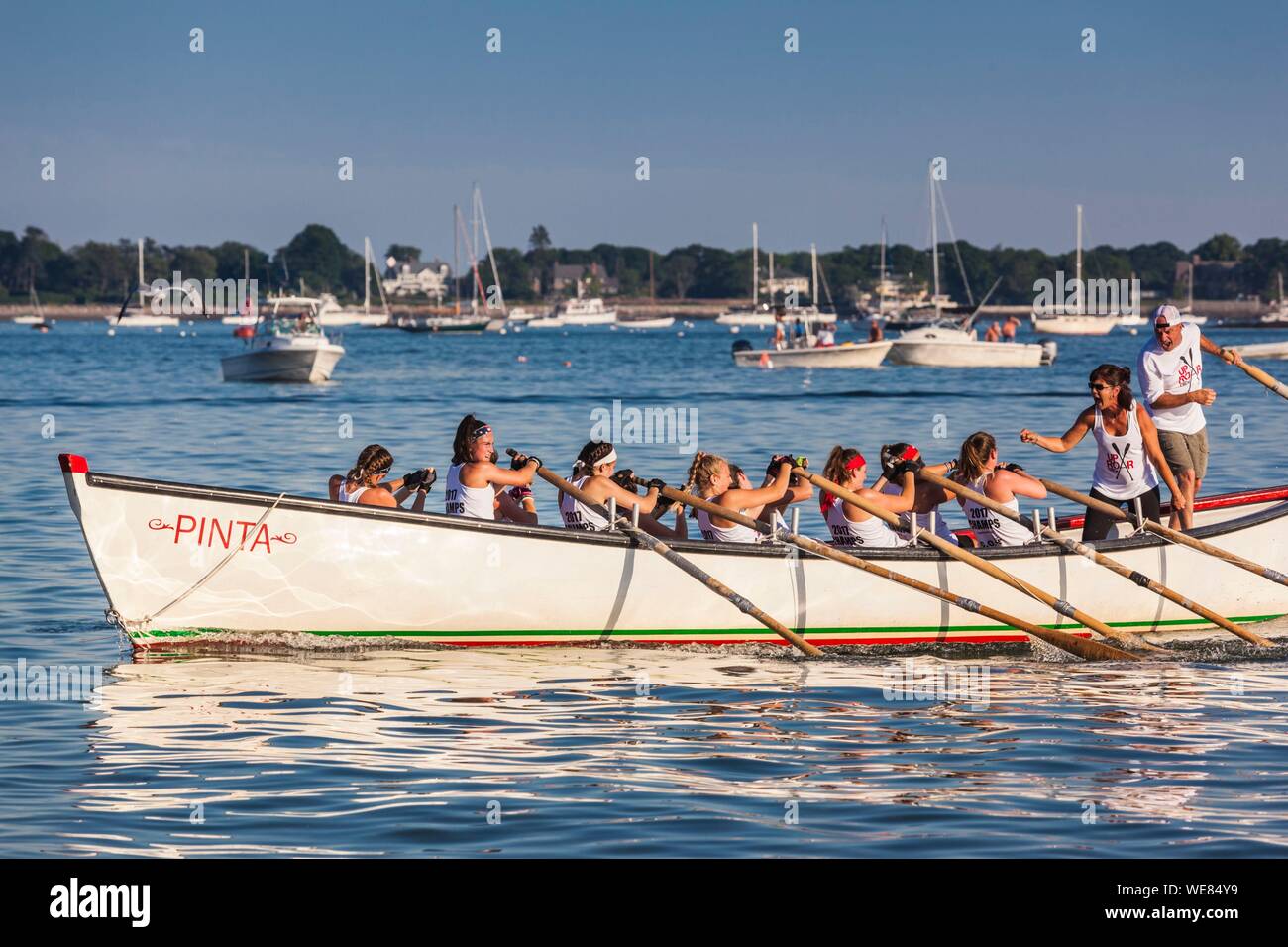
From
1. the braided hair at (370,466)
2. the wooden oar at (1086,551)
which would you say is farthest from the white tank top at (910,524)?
the braided hair at (370,466)

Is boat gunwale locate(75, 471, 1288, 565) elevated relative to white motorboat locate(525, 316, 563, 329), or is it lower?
lower

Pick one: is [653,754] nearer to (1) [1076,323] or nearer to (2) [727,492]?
(2) [727,492]

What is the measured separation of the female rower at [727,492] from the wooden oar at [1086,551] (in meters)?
1.06

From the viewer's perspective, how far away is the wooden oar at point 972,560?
12.5 metres

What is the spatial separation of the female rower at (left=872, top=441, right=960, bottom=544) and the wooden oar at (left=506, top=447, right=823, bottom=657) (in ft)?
3.95

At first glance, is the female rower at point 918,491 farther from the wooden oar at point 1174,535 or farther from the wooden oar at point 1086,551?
the wooden oar at point 1174,535

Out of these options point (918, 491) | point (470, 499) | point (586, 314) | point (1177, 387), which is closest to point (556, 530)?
point (470, 499)

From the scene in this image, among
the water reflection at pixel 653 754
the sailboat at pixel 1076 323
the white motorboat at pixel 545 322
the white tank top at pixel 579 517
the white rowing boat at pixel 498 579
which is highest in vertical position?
the white motorboat at pixel 545 322

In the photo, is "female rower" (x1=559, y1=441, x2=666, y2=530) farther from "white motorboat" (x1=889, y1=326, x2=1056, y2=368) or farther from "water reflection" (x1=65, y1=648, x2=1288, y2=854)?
"white motorboat" (x1=889, y1=326, x2=1056, y2=368)

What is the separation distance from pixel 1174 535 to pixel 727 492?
3375mm

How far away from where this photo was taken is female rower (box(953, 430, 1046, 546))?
515 inches

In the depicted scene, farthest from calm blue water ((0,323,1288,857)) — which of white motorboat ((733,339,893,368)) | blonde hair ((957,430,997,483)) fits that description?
white motorboat ((733,339,893,368))
